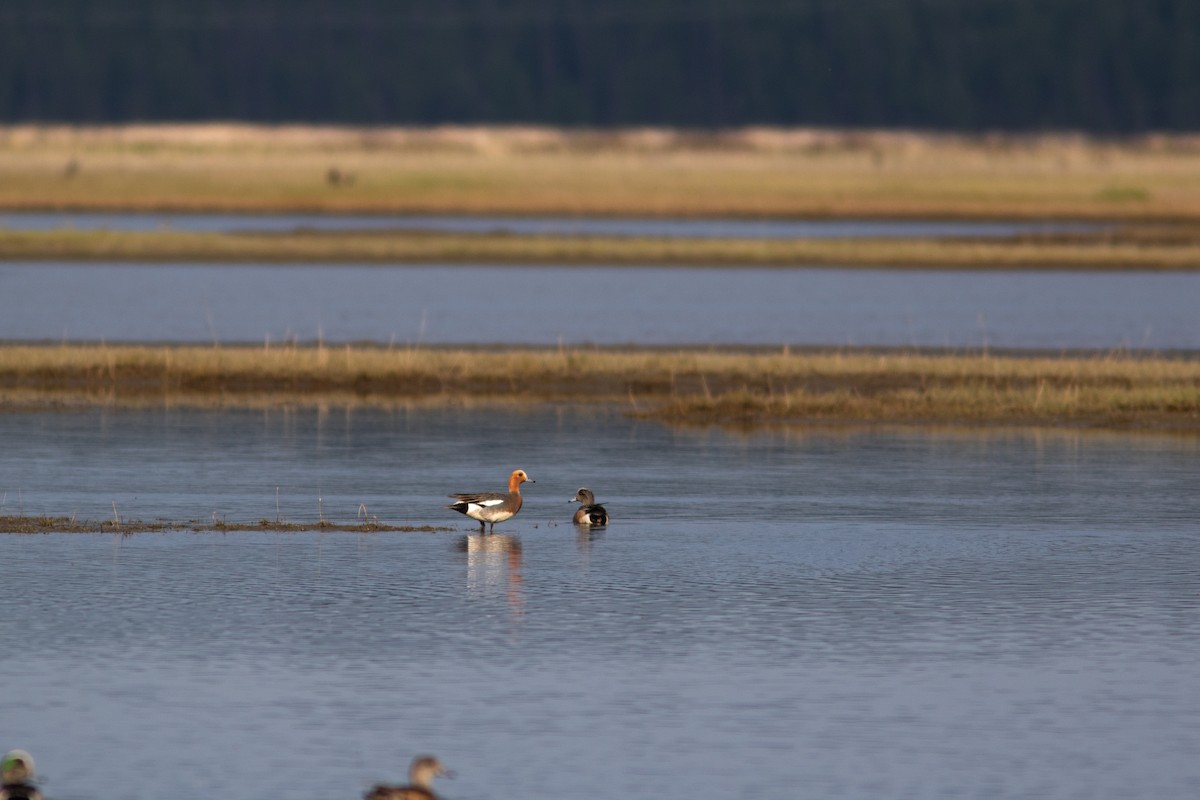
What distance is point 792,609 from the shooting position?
1617 cm

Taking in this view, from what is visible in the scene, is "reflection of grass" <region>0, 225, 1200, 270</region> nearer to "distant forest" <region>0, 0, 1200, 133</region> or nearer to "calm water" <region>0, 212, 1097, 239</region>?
"calm water" <region>0, 212, 1097, 239</region>

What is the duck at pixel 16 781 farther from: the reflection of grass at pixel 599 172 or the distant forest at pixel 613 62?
the distant forest at pixel 613 62

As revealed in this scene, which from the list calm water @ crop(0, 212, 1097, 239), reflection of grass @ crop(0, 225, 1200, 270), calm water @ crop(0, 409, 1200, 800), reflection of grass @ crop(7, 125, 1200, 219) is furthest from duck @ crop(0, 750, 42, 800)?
reflection of grass @ crop(7, 125, 1200, 219)

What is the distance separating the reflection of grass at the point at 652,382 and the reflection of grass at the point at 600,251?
26.4 metres

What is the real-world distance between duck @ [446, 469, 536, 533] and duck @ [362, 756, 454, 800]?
27.7 ft

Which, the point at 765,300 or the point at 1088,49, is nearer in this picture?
the point at 765,300

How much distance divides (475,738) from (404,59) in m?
126

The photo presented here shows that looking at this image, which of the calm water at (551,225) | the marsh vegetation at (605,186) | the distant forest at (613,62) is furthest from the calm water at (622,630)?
the distant forest at (613,62)

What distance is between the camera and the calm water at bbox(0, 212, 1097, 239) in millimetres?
72312

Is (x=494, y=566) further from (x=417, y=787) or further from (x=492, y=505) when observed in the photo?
(x=417, y=787)

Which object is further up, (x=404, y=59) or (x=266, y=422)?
(x=404, y=59)

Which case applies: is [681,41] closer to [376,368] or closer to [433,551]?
[376,368]

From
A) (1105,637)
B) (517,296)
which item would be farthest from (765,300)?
(1105,637)

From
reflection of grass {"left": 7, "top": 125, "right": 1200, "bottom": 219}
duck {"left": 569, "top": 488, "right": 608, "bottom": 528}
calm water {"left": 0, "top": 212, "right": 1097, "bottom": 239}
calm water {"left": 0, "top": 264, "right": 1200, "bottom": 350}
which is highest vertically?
reflection of grass {"left": 7, "top": 125, "right": 1200, "bottom": 219}
